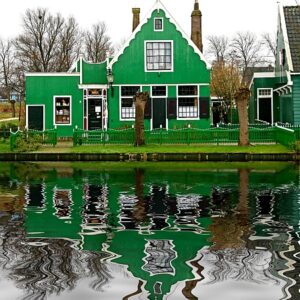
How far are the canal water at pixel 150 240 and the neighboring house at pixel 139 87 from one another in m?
20.4

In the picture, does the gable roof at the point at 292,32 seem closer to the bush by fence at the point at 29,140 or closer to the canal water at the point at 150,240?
the bush by fence at the point at 29,140

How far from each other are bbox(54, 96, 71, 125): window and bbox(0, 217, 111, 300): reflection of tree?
30.4m

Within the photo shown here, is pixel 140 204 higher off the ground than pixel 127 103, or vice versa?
pixel 127 103

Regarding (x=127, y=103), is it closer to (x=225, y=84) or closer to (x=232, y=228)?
(x=225, y=84)

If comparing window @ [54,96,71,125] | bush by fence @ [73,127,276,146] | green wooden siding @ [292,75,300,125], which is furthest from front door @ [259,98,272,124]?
window @ [54,96,71,125]

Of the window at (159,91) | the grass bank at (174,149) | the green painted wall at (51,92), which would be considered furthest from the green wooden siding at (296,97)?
the green painted wall at (51,92)

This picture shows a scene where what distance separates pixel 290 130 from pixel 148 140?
26.5ft

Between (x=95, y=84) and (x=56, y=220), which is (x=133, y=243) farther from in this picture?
(x=95, y=84)

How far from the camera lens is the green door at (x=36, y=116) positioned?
39656mm

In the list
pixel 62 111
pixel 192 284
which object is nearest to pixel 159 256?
pixel 192 284

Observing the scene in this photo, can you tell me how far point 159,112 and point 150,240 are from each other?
29729 mm

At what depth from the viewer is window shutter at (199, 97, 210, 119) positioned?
3859 centimetres

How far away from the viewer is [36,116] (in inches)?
1564

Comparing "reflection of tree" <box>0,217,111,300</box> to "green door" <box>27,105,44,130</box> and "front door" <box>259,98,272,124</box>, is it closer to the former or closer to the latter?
"green door" <box>27,105,44,130</box>
